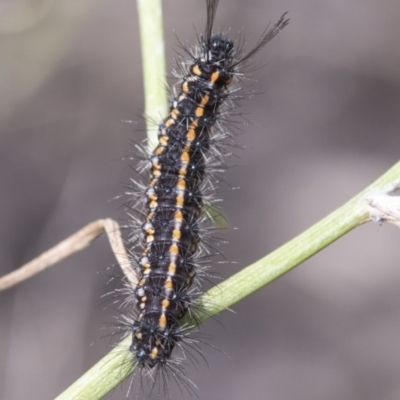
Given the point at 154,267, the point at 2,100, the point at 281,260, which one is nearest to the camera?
the point at 281,260

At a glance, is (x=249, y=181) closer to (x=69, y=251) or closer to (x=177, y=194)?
(x=177, y=194)

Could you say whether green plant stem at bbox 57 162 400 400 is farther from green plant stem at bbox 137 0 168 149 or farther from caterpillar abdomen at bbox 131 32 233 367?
green plant stem at bbox 137 0 168 149

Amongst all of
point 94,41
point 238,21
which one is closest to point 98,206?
point 94,41

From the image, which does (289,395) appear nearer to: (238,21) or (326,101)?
(326,101)

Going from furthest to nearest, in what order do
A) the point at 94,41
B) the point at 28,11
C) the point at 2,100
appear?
the point at 94,41, the point at 2,100, the point at 28,11

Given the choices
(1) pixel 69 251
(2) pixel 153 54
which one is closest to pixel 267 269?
(1) pixel 69 251

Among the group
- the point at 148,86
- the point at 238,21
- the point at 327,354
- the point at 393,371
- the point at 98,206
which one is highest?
the point at 238,21
